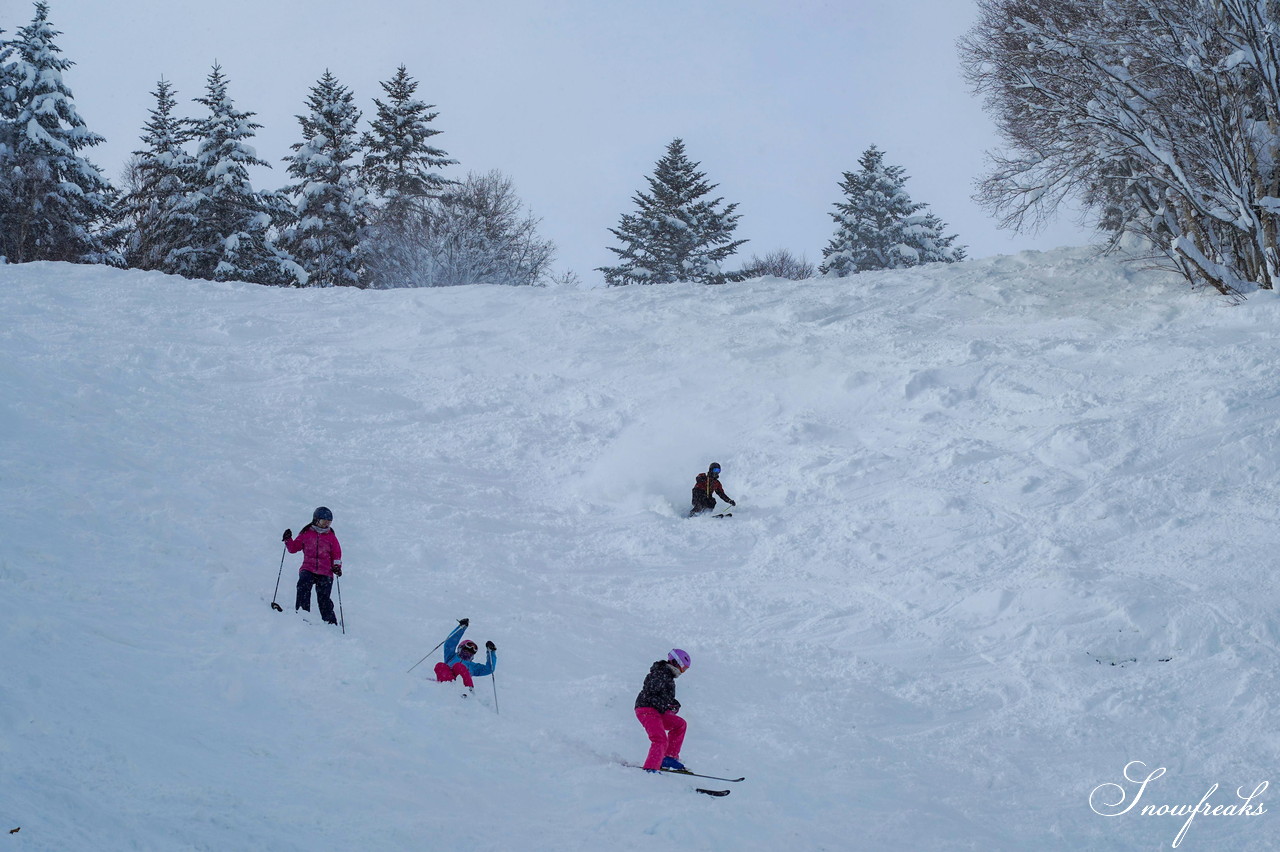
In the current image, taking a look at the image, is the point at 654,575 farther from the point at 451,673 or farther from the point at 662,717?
the point at 662,717

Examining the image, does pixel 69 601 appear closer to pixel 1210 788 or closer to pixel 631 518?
pixel 631 518

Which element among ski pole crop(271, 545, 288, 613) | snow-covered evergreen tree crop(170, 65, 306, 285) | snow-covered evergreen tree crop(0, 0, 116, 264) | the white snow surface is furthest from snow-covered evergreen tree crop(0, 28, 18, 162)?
ski pole crop(271, 545, 288, 613)

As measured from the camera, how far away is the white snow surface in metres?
5.45

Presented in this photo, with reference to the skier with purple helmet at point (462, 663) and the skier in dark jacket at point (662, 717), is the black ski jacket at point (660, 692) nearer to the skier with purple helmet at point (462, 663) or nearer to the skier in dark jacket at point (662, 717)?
the skier in dark jacket at point (662, 717)

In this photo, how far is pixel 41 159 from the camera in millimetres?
28078

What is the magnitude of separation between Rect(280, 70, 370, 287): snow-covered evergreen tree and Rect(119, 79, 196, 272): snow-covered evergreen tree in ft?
11.5

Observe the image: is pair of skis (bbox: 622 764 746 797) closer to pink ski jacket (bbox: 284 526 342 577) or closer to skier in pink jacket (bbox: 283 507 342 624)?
skier in pink jacket (bbox: 283 507 342 624)

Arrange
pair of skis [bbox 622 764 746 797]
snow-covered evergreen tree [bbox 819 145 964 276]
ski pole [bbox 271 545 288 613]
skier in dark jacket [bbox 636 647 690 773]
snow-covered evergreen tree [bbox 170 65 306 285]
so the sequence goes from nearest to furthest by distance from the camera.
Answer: pair of skis [bbox 622 764 746 797] → skier in dark jacket [bbox 636 647 690 773] → ski pole [bbox 271 545 288 613] → snow-covered evergreen tree [bbox 170 65 306 285] → snow-covered evergreen tree [bbox 819 145 964 276]

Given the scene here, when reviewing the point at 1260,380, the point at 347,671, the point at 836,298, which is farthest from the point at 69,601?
the point at 836,298

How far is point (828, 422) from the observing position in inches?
539

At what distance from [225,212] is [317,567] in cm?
2520

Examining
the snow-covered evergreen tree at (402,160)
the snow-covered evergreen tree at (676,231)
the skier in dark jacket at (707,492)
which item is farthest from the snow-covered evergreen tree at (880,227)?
the skier in dark jacket at (707,492)

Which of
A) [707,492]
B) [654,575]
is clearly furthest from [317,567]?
[707,492]

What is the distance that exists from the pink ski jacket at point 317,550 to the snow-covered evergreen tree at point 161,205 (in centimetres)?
2421
